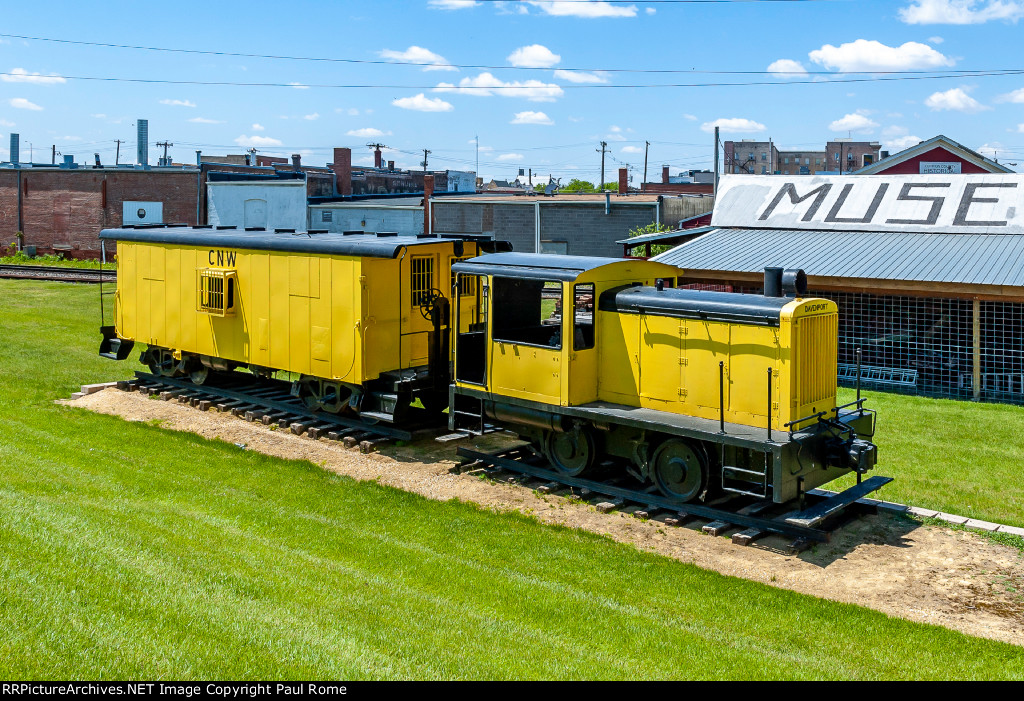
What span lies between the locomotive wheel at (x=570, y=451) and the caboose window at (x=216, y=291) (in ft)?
23.9

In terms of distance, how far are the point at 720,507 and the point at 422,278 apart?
6669 millimetres

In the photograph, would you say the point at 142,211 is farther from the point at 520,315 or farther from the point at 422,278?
the point at 520,315

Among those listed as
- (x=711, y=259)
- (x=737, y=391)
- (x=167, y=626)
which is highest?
(x=711, y=259)

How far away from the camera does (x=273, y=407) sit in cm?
1789

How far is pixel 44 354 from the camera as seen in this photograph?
24.0 meters

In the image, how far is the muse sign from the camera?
2369 centimetres

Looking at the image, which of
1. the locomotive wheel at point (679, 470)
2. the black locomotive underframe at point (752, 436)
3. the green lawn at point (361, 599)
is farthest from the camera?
the locomotive wheel at point (679, 470)

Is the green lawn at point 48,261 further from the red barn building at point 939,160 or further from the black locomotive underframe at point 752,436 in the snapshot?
the black locomotive underframe at point 752,436

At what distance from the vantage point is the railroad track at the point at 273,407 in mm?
16188

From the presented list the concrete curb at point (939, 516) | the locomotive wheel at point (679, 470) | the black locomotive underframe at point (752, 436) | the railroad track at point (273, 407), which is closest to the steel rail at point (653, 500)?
the locomotive wheel at point (679, 470)

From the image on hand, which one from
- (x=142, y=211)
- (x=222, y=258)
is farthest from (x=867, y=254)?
(x=142, y=211)

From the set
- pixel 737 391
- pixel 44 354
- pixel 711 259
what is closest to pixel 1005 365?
pixel 711 259

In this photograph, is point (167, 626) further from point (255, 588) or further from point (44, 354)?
point (44, 354)
